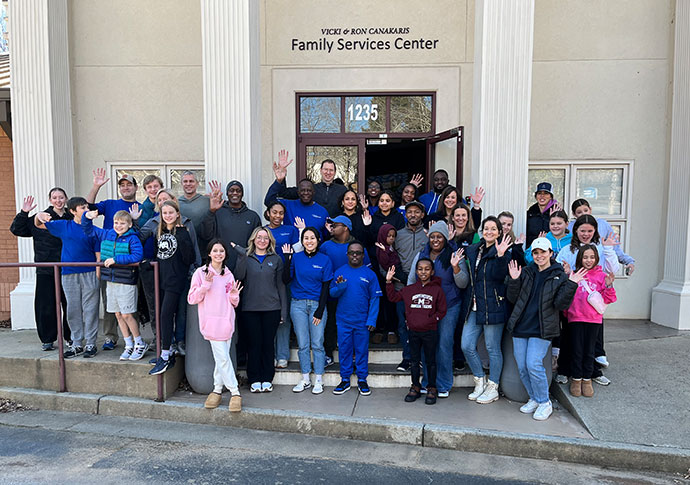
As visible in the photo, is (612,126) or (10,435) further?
(612,126)

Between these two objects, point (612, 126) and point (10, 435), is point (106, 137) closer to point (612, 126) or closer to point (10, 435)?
point (10, 435)

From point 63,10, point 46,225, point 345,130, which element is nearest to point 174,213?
point 46,225

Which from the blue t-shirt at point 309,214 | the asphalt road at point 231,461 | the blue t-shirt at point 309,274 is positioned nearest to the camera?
the asphalt road at point 231,461

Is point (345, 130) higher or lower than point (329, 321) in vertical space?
higher

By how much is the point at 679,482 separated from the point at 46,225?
264 inches

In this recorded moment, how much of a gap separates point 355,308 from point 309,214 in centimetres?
138

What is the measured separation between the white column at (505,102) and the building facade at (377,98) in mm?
1344

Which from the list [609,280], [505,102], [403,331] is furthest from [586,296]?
[505,102]

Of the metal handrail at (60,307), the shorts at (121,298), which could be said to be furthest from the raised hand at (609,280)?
the shorts at (121,298)

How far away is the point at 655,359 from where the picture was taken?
6.02 meters

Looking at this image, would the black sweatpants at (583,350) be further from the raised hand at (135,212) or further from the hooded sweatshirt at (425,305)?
the raised hand at (135,212)

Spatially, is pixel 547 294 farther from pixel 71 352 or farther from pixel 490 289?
pixel 71 352

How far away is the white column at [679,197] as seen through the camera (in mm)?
7453

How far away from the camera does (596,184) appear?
822 cm
